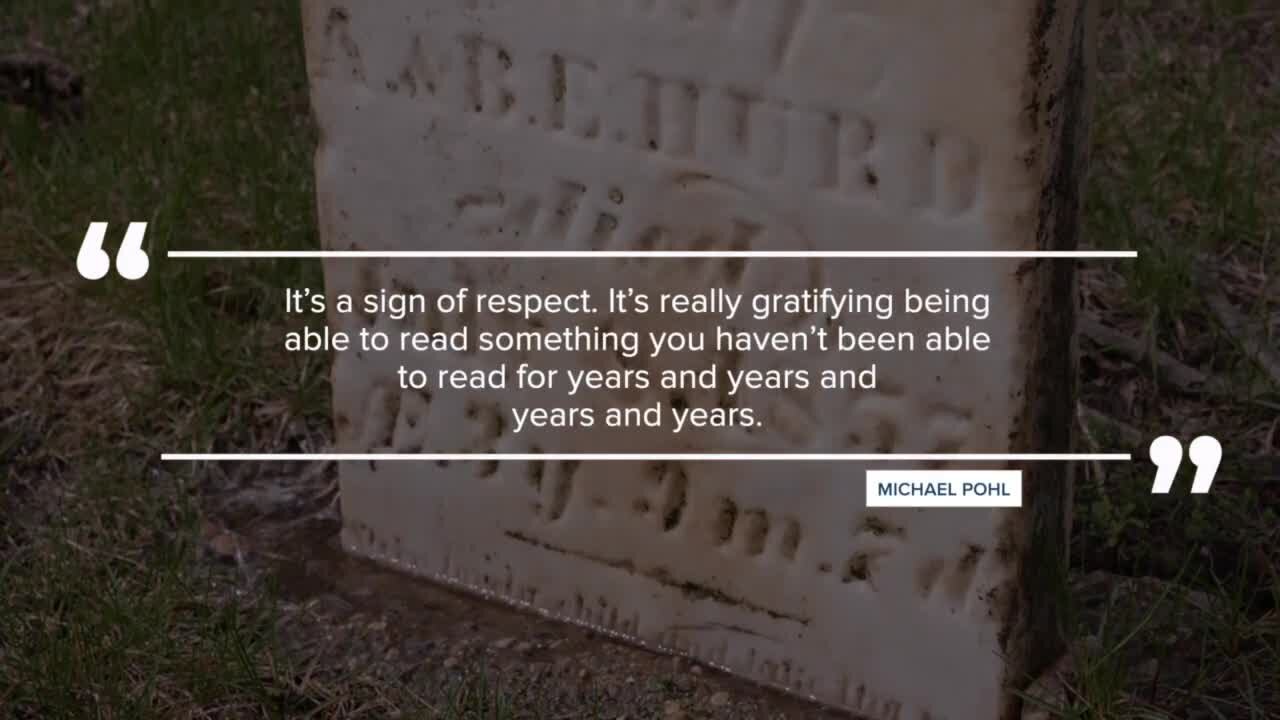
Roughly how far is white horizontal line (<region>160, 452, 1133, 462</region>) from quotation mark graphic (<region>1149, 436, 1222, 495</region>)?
0.15 ft

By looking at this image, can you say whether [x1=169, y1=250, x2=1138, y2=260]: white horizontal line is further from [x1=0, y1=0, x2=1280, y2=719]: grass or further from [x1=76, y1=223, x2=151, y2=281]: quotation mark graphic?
[x1=76, y1=223, x2=151, y2=281]: quotation mark graphic

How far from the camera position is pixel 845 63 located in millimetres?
2078

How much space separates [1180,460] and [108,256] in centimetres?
175

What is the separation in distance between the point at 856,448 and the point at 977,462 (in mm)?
158

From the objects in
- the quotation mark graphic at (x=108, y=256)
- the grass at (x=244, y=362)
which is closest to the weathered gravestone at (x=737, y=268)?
the grass at (x=244, y=362)

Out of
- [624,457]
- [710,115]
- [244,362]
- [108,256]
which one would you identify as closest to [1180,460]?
[624,457]

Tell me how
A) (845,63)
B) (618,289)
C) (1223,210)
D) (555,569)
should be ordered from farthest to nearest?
(1223,210) < (555,569) < (618,289) < (845,63)

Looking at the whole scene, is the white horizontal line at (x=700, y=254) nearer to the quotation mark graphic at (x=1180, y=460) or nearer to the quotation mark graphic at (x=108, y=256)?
the quotation mark graphic at (x=1180, y=460)

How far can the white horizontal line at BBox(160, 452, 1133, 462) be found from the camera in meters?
2.19

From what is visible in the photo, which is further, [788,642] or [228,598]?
[228,598]

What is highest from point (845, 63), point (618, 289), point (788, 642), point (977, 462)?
point (845, 63)

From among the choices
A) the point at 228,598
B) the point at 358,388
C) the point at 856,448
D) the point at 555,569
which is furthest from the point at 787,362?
the point at 228,598

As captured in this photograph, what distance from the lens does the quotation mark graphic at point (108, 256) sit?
3.24 metres

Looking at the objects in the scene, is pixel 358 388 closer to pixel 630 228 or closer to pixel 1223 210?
pixel 630 228
